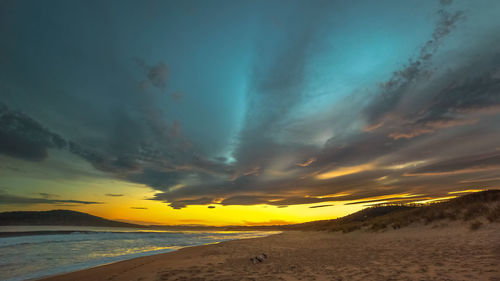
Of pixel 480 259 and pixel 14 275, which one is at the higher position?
pixel 480 259

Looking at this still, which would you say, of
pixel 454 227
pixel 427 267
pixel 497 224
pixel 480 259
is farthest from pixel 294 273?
pixel 454 227

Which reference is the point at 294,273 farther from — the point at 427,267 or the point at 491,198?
the point at 491,198

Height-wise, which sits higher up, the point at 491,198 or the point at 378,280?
the point at 491,198

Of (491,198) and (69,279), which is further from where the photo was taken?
(491,198)

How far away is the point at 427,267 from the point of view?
8.30 m

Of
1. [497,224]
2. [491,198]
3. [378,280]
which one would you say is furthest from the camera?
[491,198]

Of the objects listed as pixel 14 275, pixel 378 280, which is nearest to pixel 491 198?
pixel 378 280

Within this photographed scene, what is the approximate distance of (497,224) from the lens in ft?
59.1

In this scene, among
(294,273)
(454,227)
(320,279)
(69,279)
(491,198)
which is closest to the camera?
(320,279)

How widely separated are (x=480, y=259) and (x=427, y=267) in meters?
2.47

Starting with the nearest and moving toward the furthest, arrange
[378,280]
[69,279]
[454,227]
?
[378,280] → [69,279] → [454,227]

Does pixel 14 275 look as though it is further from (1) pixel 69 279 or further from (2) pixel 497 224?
(2) pixel 497 224

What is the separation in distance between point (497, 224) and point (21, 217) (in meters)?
187

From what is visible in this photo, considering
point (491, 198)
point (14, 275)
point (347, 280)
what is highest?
point (491, 198)
